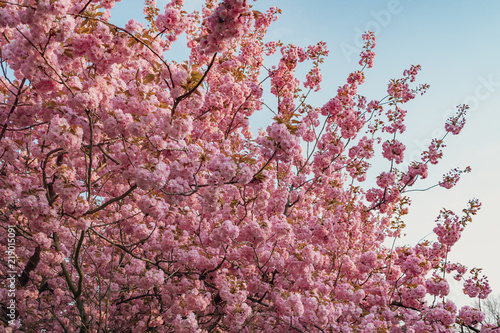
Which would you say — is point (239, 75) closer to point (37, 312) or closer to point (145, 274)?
point (145, 274)

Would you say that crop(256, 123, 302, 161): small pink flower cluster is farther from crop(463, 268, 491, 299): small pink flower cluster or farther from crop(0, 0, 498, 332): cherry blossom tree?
crop(463, 268, 491, 299): small pink flower cluster

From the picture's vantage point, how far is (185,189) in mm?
4160

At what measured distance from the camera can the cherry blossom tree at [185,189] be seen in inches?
153

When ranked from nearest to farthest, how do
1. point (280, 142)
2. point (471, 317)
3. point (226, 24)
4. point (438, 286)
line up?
point (226, 24), point (280, 142), point (471, 317), point (438, 286)

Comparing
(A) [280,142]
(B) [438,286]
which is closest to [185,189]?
(A) [280,142]

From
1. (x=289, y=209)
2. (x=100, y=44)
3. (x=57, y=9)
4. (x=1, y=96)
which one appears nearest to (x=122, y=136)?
(x=100, y=44)

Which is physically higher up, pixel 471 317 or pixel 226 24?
pixel 226 24

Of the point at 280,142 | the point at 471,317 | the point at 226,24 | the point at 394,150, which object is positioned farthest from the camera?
the point at 394,150

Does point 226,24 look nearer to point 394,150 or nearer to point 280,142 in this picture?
point 280,142

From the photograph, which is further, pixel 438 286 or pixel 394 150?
pixel 394 150

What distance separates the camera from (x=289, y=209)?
9.24 meters

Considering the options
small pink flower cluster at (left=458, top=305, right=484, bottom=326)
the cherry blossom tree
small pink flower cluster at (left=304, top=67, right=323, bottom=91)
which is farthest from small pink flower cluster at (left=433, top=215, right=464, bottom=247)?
small pink flower cluster at (left=304, top=67, right=323, bottom=91)

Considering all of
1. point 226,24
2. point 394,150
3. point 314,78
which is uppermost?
point 314,78

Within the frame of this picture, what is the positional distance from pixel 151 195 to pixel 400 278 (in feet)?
20.0
